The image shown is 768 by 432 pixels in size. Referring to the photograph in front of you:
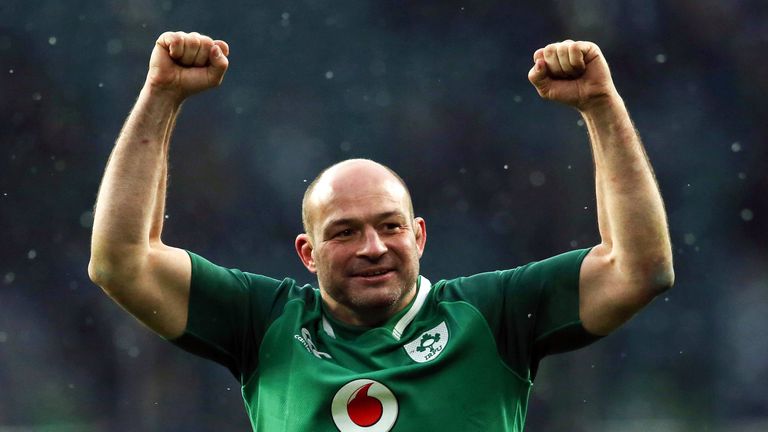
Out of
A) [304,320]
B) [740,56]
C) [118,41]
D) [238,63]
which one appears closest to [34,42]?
[118,41]

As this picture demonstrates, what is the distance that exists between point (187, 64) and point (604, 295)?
127 cm

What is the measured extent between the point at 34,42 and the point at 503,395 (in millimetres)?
7431

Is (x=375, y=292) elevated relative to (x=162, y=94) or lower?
lower

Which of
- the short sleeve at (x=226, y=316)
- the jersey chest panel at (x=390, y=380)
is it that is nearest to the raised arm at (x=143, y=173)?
the short sleeve at (x=226, y=316)

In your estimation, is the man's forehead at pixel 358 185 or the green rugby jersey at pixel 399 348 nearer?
the green rugby jersey at pixel 399 348

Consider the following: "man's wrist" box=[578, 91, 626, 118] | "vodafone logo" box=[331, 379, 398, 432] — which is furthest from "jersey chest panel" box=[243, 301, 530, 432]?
"man's wrist" box=[578, 91, 626, 118]

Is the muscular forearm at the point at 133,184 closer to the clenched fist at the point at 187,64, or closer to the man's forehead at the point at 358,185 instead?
the clenched fist at the point at 187,64

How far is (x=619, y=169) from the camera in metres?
3.02

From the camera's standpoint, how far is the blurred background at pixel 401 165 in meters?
8.80

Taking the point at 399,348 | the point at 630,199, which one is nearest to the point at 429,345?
the point at 399,348

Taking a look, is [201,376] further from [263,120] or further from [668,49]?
[668,49]

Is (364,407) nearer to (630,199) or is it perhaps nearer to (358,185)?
(358,185)

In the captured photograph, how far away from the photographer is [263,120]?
31.5 feet

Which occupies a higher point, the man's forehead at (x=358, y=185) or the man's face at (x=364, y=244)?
the man's forehead at (x=358, y=185)
